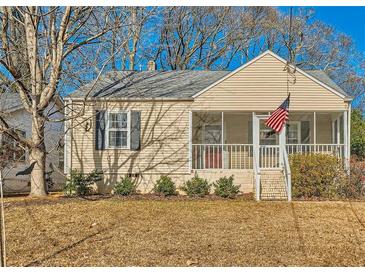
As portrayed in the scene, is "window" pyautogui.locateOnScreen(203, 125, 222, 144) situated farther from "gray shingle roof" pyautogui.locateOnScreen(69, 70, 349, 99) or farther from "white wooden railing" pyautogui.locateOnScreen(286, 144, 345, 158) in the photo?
"white wooden railing" pyautogui.locateOnScreen(286, 144, 345, 158)

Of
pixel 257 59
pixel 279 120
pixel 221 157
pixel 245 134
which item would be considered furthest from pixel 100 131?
pixel 279 120

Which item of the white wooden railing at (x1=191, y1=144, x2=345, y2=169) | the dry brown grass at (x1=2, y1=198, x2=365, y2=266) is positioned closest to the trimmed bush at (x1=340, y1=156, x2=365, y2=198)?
the dry brown grass at (x1=2, y1=198, x2=365, y2=266)

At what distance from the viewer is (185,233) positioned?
782cm

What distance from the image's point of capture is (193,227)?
27.6ft

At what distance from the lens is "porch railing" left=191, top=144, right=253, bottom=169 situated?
1486cm

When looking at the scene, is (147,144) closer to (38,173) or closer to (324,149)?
(38,173)

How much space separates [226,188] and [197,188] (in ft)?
3.10

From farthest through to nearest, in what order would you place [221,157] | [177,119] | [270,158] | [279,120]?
[221,157] < [270,158] < [177,119] < [279,120]

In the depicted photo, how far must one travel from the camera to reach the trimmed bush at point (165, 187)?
13680mm

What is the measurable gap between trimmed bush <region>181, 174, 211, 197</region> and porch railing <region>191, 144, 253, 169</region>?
1.09m

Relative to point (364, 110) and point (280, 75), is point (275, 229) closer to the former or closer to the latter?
point (280, 75)
